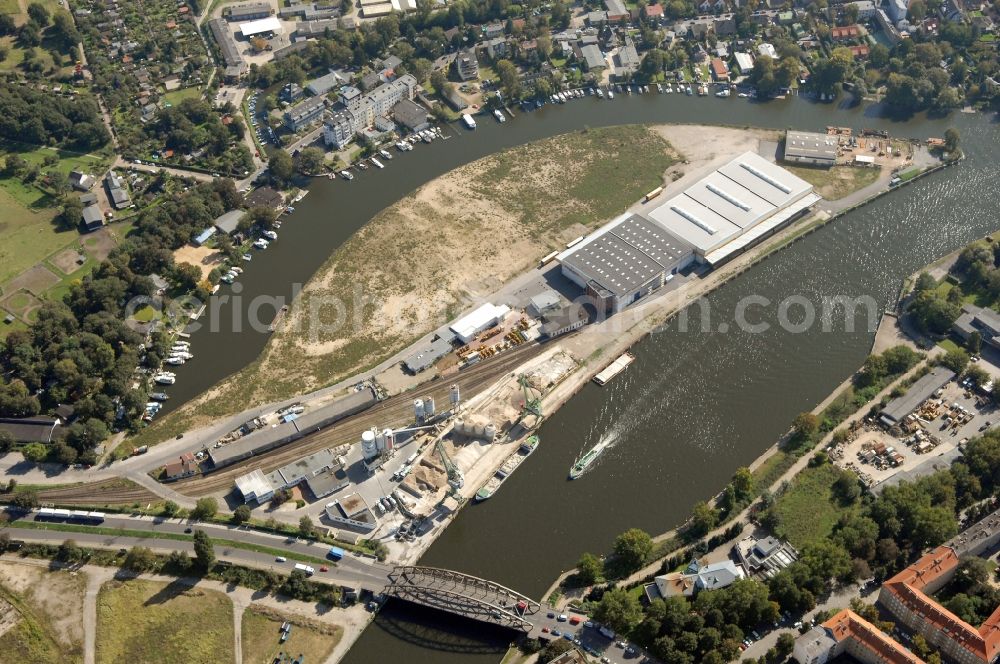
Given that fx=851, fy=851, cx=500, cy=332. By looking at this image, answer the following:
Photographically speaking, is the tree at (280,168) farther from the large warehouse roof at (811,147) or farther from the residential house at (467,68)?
the large warehouse roof at (811,147)

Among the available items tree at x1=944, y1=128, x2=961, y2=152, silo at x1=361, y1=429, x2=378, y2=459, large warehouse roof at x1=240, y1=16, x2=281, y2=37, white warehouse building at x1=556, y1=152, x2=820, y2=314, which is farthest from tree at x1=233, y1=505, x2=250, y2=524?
tree at x1=944, y1=128, x2=961, y2=152

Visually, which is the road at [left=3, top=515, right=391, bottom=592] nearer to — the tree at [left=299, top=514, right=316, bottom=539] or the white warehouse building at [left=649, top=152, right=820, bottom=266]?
the tree at [left=299, top=514, right=316, bottom=539]

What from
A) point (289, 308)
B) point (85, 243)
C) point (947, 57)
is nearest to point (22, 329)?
point (85, 243)

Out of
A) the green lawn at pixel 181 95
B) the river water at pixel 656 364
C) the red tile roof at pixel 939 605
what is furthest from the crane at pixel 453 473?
the green lawn at pixel 181 95

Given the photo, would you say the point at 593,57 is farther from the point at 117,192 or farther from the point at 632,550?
the point at 632,550

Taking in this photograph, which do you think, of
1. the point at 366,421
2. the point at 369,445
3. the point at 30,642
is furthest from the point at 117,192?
the point at 30,642
